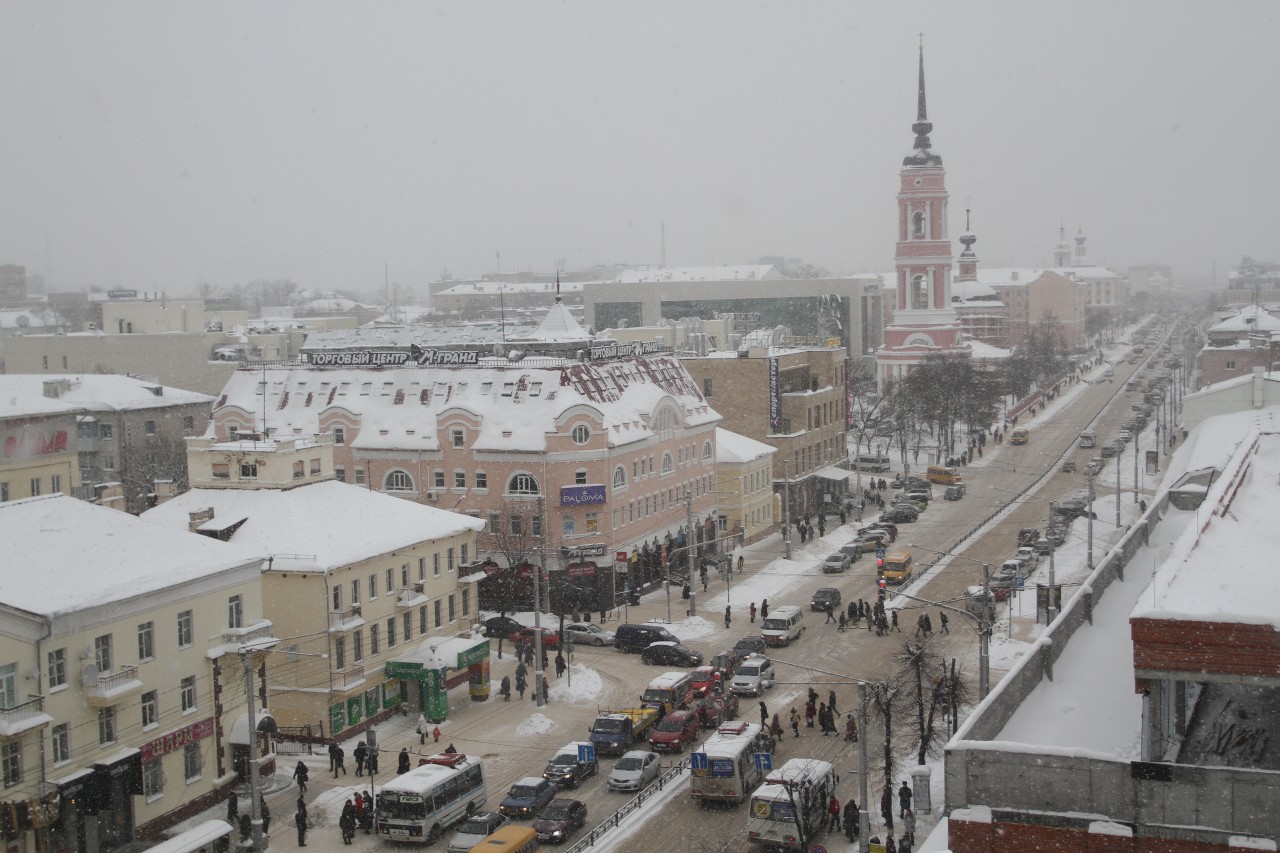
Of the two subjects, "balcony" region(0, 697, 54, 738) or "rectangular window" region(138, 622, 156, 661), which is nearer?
"balcony" region(0, 697, 54, 738)

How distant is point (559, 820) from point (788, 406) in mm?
47364

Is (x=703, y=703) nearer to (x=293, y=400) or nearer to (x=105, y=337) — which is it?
(x=293, y=400)

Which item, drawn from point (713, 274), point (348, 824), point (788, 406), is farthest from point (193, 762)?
point (713, 274)

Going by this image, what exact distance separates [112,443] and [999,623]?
47.0 m

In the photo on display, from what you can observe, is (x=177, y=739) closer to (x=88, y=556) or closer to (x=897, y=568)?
(x=88, y=556)

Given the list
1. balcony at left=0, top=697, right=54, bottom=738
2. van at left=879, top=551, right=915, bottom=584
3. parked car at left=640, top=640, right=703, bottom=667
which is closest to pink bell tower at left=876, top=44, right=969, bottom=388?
van at left=879, top=551, right=915, bottom=584

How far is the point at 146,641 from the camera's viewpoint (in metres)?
30.5

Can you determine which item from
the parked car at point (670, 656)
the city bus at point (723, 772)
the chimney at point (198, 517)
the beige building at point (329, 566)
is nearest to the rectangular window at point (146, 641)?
the beige building at point (329, 566)

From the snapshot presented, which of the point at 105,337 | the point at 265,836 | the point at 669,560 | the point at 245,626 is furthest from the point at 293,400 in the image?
the point at 105,337

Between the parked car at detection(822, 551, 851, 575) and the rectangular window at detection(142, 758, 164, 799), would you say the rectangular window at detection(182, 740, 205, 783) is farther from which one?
the parked car at detection(822, 551, 851, 575)

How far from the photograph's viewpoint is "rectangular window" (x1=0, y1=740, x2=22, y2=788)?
87.0 ft

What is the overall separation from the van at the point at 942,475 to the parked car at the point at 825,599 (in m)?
29.6

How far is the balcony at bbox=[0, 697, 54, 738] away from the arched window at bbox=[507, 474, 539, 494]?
27104 millimetres

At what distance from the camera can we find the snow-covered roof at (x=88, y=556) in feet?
93.6
